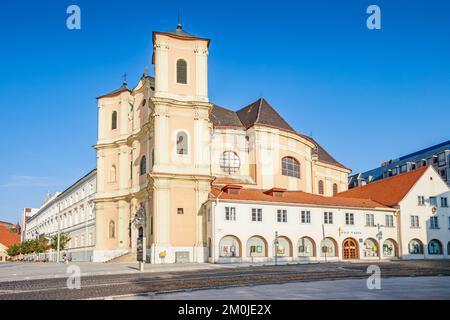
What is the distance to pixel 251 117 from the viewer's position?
66625 mm

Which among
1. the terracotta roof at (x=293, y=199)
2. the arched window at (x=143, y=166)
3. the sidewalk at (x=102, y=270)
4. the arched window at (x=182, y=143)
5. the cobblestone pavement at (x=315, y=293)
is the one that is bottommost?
the sidewalk at (x=102, y=270)

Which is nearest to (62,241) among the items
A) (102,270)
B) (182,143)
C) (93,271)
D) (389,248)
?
(182,143)

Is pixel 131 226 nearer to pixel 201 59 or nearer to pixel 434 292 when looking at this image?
pixel 201 59

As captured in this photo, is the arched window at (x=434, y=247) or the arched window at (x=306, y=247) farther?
the arched window at (x=434, y=247)

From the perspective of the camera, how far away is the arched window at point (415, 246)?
192 feet

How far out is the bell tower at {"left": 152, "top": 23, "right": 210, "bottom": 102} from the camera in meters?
55.5

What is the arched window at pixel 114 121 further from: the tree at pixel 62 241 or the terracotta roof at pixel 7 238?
the terracotta roof at pixel 7 238

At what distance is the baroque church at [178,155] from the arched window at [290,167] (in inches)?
5.0

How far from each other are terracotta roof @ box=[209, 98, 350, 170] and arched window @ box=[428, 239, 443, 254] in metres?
21.6

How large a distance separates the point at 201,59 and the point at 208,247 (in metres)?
20.7

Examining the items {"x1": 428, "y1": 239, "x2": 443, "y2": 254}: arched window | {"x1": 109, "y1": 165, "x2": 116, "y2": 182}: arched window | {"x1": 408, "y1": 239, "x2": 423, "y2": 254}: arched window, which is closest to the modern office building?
{"x1": 428, "y1": 239, "x2": 443, "y2": 254}: arched window

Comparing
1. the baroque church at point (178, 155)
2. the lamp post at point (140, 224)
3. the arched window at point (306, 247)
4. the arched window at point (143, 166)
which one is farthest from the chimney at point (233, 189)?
the arched window at point (143, 166)

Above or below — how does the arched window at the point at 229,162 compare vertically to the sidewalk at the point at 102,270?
above

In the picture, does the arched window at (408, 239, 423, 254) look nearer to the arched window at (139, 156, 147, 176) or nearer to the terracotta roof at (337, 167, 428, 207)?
the terracotta roof at (337, 167, 428, 207)
